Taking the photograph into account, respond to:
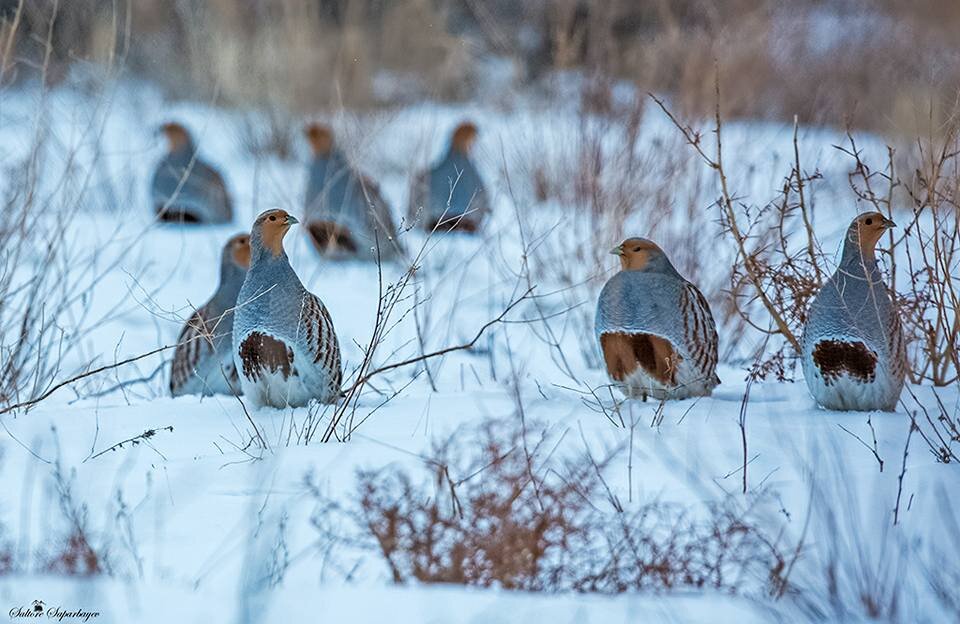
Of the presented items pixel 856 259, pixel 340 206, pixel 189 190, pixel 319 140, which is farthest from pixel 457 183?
pixel 856 259

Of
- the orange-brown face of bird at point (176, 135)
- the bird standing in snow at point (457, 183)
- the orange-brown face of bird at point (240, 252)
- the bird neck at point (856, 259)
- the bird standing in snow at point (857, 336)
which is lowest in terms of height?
the bird standing in snow at point (857, 336)

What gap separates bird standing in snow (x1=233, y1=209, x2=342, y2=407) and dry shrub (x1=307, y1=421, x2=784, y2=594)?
109cm

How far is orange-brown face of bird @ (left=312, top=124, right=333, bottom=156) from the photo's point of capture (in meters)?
8.55

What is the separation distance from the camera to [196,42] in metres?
11.1

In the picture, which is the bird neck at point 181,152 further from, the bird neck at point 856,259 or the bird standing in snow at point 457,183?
the bird neck at point 856,259

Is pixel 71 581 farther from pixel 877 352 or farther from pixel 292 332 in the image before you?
pixel 877 352

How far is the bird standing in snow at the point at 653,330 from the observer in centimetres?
409

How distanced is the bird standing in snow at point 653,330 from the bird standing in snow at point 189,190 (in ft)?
17.2

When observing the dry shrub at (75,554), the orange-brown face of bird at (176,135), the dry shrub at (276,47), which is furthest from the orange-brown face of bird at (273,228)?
the dry shrub at (276,47)

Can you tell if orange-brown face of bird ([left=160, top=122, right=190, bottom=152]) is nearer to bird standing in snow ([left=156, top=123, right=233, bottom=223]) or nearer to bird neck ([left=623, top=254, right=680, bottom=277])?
bird standing in snow ([left=156, top=123, right=233, bottom=223])

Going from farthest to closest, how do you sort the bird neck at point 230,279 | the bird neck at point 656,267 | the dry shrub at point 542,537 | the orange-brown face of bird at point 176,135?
the orange-brown face of bird at point 176,135, the bird neck at point 230,279, the bird neck at point 656,267, the dry shrub at point 542,537

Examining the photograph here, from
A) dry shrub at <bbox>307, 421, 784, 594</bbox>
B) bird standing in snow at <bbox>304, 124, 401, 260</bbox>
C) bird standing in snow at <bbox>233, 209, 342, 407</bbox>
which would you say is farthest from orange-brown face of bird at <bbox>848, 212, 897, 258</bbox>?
bird standing in snow at <bbox>304, 124, 401, 260</bbox>

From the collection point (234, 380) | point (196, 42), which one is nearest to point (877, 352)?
point (234, 380)

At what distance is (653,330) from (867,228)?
0.74 metres
